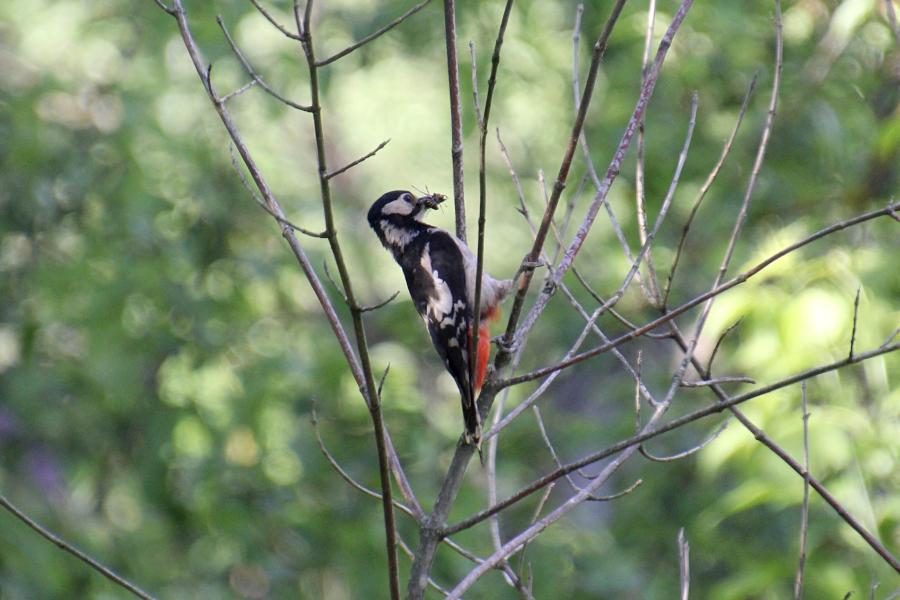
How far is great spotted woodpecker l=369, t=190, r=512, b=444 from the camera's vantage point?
354 centimetres

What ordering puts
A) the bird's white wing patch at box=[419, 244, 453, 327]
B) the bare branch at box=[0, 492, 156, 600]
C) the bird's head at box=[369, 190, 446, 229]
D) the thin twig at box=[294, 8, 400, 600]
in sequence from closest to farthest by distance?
1. the thin twig at box=[294, 8, 400, 600]
2. the bare branch at box=[0, 492, 156, 600]
3. the bird's white wing patch at box=[419, 244, 453, 327]
4. the bird's head at box=[369, 190, 446, 229]

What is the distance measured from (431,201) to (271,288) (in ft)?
11.4

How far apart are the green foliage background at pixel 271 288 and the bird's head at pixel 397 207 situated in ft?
5.12

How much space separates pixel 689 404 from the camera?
19.7ft

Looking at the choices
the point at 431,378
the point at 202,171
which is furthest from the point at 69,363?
the point at 431,378

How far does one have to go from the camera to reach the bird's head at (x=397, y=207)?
3.93m

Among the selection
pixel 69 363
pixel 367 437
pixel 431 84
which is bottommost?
pixel 367 437

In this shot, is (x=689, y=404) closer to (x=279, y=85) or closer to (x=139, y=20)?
(x=279, y=85)

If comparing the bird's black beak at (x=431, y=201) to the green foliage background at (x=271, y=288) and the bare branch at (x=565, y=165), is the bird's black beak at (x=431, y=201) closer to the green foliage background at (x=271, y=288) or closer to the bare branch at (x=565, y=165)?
the bare branch at (x=565, y=165)

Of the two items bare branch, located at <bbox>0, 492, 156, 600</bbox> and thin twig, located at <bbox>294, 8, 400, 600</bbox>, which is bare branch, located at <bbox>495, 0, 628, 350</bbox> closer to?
thin twig, located at <bbox>294, 8, 400, 600</bbox>

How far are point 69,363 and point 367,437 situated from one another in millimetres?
1797

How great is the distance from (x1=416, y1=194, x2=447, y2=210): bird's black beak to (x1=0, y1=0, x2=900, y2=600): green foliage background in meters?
1.83

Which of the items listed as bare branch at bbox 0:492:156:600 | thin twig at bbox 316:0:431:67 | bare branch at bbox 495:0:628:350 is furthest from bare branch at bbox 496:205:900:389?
bare branch at bbox 0:492:156:600

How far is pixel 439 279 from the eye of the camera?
3.80m
